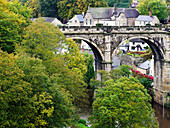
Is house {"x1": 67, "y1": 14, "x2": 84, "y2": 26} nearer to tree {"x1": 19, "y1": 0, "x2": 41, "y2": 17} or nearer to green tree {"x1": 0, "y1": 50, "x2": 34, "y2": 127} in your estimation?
tree {"x1": 19, "y1": 0, "x2": 41, "y2": 17}

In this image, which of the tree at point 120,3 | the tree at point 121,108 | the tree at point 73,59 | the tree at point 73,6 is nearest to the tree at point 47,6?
the tree at point 73,6

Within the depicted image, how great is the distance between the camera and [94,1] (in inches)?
3578

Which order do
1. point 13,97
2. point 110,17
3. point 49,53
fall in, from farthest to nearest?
point 110,17 < point 49,53 < point 13,97

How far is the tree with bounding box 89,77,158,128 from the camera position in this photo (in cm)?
2488

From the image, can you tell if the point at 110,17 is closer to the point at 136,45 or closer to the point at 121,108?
the point at 136,45

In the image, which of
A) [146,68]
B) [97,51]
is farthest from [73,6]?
[97,51]

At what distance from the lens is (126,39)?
4331 centimetres

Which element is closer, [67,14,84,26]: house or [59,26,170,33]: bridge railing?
[59,26,170,33]: bridge railing

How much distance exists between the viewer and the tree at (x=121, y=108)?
24875 mm

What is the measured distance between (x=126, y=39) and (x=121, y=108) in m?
19.9

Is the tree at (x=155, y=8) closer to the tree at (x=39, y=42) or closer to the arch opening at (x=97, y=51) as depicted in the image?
the arch opening at (x=97, y=51)

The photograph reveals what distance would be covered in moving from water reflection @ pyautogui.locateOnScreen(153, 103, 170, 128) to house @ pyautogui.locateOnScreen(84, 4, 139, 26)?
128 ft

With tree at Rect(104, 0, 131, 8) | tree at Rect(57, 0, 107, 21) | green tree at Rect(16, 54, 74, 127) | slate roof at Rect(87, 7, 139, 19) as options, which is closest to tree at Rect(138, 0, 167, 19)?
slate roof at Rect(87, 7, 139, 19)

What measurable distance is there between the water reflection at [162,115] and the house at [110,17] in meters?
39.2
